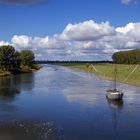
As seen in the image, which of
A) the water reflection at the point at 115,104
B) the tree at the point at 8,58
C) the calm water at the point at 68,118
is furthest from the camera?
the tree at the point at 8,58

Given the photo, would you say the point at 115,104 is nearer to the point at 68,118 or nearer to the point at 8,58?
the point at 68,118

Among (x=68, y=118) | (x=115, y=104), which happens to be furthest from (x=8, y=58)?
(x=68, y=118)

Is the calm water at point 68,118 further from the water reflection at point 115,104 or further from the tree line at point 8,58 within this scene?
the tree line at point 8,58

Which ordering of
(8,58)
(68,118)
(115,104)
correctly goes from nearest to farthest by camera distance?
(68,118), (115,104), (8,58)

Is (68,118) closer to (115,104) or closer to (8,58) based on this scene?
(115,104)

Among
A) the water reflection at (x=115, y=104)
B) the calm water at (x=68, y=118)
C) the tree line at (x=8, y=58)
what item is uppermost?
the tree line at (x=8, y=58)

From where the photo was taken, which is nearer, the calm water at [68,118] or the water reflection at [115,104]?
the calm water at [68,118]

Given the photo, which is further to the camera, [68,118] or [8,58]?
[8,58]

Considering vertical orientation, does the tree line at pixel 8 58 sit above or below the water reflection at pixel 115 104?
above

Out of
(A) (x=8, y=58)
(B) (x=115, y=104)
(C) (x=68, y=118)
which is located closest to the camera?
(C) (x=68, y=118)

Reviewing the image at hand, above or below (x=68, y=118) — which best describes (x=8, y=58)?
above

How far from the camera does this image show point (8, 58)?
165625 millimetres

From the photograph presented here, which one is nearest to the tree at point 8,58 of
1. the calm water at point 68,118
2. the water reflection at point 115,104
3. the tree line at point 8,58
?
the tree line at point 8,58

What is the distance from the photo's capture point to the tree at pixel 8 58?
161 metres
